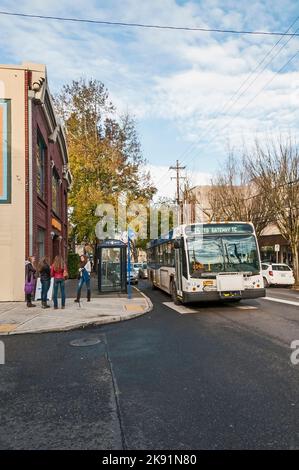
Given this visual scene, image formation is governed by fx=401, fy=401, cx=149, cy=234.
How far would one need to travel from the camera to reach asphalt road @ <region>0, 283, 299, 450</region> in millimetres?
3656

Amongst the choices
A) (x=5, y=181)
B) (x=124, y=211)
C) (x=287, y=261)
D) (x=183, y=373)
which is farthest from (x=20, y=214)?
(x=287, y=261)

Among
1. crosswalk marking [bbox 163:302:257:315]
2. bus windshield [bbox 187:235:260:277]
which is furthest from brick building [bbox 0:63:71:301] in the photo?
bus windshield [bbox 187:235:260:277]

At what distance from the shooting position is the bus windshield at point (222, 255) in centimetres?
1214

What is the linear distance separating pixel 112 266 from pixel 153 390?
44.4 ft

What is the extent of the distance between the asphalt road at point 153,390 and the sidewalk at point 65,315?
764 millimetres

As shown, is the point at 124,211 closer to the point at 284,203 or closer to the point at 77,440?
the point at 284,203

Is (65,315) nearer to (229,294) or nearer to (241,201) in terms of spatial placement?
(229,294)

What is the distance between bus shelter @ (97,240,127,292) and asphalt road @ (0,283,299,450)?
915 centimetres

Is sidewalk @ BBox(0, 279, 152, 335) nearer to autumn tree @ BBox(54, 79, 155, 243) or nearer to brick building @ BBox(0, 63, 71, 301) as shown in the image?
brick building @ BBox(0, 63, 71, 301)

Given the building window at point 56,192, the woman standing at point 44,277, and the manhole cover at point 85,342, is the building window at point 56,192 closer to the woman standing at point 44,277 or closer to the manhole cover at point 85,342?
the woman standing at point 44,277

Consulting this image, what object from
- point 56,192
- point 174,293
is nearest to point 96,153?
point 56,192

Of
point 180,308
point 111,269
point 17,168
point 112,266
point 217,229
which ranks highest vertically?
point 17,168

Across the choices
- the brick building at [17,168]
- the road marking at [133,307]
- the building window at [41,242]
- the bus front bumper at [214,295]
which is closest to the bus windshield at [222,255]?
the bus front bumper at [214,295]

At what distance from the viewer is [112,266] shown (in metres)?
18.4
